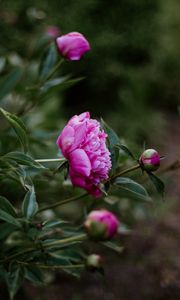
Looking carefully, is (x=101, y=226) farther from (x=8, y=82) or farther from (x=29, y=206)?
(x=8, y=82)

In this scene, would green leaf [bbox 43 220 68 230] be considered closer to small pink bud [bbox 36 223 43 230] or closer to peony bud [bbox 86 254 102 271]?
small pink bud [bbox 36 223 43 230]

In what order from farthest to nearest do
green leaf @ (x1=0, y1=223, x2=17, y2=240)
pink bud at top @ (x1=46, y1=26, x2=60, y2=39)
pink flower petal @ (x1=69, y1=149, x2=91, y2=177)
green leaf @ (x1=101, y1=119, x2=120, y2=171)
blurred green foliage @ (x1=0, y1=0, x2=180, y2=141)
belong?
1. blurred green foliage @ (x1=0, y1=0, x2=180, y2=141)
2. pink bud at top @ (x1=46, y1=26, x2=60, y2=39)
3. green leaf @ (x1=0, y1=223, x2=17, y2=240)
4. green leaf @ (x1=101, y1=119, x2=120, y2=171)
5. pink flower petal @ (x1=69, y1=149, x2=91, y2=177)

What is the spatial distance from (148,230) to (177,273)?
403 millimetres

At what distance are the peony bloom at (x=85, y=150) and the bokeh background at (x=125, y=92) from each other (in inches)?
29.5

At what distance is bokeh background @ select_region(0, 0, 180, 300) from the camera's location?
1920 mm

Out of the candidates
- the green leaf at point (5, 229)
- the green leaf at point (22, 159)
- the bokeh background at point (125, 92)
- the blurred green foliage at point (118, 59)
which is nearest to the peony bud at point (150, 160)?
the green leaf at point (22, 159)

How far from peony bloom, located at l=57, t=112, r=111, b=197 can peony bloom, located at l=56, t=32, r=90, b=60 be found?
319 mm

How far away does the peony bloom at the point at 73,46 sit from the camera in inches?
51.4

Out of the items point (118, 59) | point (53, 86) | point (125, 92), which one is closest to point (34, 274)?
point (53, 86)

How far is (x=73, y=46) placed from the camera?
1.32 meters

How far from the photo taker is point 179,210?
2.65 m

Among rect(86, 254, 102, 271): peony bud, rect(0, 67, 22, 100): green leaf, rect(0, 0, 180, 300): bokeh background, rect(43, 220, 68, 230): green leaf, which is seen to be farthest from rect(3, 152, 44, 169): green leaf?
rect(0, 0, 180, 300): bokeh background

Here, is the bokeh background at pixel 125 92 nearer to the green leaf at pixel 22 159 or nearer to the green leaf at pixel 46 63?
the green leaf at pixel 46 63

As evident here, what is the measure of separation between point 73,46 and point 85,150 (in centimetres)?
39
